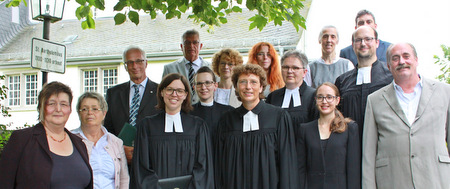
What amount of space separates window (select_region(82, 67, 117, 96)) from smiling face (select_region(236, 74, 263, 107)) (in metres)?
19.2

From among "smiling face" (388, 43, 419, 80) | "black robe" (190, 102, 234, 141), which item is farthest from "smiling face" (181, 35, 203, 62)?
"smiling face" (388, 43, 419, 80)

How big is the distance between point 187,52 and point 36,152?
11.5 ft

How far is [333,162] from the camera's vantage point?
462 centimetres

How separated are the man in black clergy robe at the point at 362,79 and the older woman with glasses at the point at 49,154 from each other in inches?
119

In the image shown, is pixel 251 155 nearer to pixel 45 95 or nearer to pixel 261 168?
pixel 261 168

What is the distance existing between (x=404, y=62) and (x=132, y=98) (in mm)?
3671

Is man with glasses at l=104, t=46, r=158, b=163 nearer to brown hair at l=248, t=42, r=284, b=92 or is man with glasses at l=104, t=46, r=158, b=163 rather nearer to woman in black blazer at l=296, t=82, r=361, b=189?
brown hair at l=248, t=42, r=284, b=92

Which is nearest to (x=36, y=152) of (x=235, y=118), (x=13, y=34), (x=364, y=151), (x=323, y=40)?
(x=235, y=118)

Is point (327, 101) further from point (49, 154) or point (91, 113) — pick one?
point (49, 154)

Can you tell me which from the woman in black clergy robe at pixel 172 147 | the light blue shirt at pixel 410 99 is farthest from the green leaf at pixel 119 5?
the light blue shirt at pixel 410 99

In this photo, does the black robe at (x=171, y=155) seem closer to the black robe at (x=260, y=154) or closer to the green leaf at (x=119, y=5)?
the black robe at (x=260, y=154)

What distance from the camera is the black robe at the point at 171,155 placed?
4.72m

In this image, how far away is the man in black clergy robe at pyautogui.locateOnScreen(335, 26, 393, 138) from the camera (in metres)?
5.02

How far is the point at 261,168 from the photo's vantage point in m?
4.70
